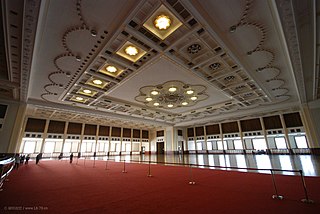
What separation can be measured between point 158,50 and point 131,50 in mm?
1464

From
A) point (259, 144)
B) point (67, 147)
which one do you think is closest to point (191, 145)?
point (259, 144)

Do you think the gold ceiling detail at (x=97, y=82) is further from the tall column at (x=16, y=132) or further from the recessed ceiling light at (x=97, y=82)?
the tall column at (x=16, y=132)

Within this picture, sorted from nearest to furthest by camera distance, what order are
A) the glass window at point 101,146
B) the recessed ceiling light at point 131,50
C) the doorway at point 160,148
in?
the recessed ceiling light at point 131,50 → the glass window at point 101,146 → the doorway at point 160,148

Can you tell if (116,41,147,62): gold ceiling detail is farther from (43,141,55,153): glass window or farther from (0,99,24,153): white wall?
(43,141,55,153): glass window

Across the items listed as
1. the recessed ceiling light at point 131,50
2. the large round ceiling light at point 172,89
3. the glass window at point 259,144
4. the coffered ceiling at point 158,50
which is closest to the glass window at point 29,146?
the coffered ceiling at point 158,50

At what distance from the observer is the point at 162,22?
6281 mm

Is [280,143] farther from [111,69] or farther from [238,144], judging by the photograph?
[111,69]

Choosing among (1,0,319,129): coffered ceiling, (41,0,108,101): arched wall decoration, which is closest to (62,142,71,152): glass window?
(1,0,319,129): coffered ceiling

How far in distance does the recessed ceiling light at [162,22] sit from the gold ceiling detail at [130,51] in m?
1.75

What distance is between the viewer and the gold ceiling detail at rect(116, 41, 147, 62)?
25.5 feet

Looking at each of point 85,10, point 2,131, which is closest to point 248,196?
point 85,10

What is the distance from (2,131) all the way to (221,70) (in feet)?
59.3

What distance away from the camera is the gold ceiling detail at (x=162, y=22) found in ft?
19.3

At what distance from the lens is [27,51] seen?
7.29 m
